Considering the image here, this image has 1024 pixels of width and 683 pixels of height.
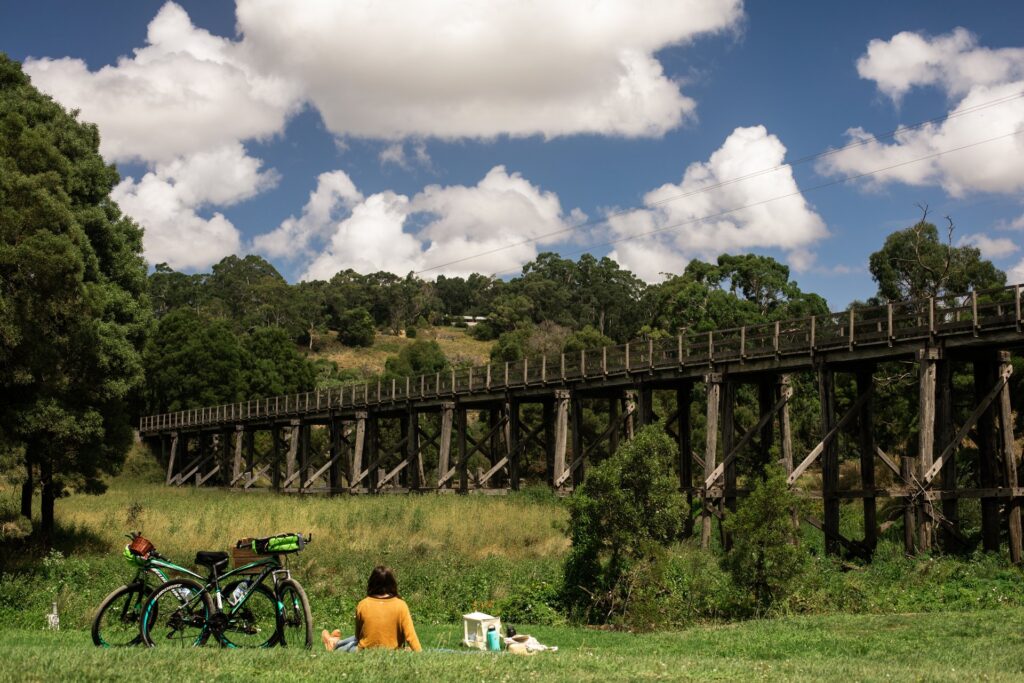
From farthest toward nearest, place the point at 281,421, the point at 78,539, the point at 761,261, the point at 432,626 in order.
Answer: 1. the point at 761,261
2. the point at 281,421
3. the point at 78,539
4. the point at 432,626

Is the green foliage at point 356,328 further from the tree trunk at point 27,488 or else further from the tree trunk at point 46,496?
the tree trunk at point 46,496

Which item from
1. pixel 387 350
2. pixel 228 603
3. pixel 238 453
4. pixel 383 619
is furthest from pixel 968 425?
pixel 387 350

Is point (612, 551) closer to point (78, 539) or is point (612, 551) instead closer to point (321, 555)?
point (321, 555)

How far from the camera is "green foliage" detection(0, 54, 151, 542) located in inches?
714

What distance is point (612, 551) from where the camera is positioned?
58.2 ft

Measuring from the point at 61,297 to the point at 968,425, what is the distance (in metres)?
18.8

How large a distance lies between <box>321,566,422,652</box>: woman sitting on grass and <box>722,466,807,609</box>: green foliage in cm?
901

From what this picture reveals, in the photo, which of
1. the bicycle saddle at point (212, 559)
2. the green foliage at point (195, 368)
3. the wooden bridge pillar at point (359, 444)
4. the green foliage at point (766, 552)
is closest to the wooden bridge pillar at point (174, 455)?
the green foliage at point (195, 368)

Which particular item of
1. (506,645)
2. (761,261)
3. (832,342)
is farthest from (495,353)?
(506,645)

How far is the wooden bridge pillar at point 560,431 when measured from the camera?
110 feet

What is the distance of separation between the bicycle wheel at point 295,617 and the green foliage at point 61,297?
10874 millimetres

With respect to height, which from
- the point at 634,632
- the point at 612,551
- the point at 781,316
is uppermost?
the point at 781,316

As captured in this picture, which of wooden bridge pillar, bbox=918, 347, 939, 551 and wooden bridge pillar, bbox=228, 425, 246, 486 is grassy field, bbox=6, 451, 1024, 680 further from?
wooden bridge pillar, bbox=228, 425, 246, 486

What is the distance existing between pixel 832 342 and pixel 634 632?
1140 cm
